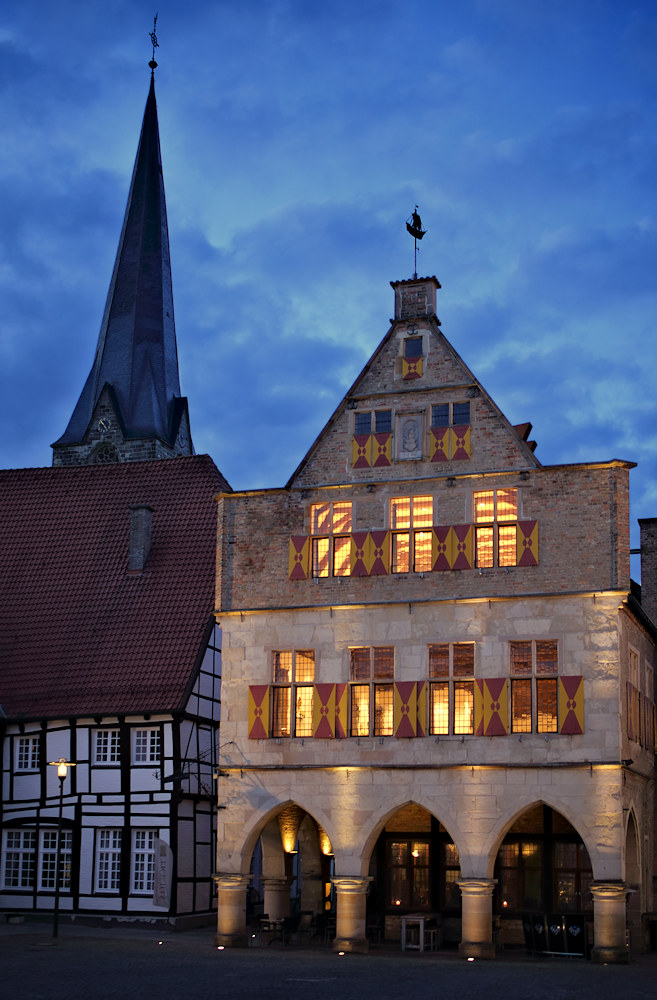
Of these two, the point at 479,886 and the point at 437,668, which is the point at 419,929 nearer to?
the point at 479,886

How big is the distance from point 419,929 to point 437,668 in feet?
16.9

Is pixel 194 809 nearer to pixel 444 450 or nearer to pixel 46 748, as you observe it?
pixel 46 748

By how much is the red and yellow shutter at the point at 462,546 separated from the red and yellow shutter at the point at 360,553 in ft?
5.85

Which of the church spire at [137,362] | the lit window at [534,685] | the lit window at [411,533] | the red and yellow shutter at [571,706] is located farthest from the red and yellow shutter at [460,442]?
the church spire at [137,362]

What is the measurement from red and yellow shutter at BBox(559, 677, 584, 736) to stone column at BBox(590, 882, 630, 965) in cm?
275

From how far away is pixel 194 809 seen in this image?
35.1m

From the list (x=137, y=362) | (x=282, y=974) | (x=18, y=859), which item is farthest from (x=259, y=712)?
(x=137, y=362)

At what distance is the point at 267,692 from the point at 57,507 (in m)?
15.1

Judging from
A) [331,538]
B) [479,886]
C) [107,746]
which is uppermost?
[331,538]

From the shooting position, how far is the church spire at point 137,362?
58531 millimetres

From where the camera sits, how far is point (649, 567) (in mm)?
33438

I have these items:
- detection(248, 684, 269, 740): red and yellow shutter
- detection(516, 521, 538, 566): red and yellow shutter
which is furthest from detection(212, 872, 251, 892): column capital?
detection(516, 521, 538, 566): red and yellow shutter

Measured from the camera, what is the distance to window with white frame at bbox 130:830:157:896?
34156mm

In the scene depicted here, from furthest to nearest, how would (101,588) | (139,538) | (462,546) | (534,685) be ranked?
(139,538) < (101,588) < (462,546) < (534,685)
